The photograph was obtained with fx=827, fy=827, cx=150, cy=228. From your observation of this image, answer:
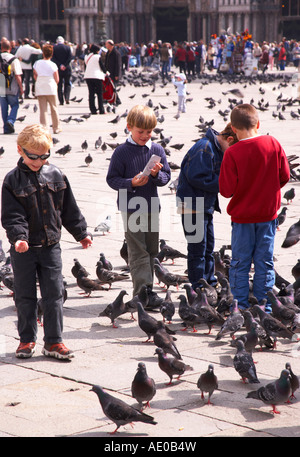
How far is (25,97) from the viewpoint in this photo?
25.8m

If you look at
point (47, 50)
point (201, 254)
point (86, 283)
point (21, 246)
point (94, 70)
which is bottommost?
point (86, 283)

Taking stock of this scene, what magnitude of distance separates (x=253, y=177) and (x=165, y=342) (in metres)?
1.33

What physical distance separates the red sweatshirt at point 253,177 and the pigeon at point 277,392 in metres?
1.60

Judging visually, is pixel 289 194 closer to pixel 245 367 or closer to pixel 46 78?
pixel 245 367

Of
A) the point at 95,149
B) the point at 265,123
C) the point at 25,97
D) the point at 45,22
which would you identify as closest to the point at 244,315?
the point at 95,149

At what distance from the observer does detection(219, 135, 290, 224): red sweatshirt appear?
5.52m

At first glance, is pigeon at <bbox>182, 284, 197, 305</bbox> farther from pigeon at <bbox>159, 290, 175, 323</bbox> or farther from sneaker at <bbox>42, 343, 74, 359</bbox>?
sneaker at <bbox>42, 343, 74, 359</bbox>

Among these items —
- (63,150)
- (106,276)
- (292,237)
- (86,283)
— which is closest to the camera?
(86,283)

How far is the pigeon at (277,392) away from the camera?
4.23 m

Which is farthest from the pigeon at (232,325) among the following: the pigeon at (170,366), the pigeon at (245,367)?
the pigeon at (170,366)

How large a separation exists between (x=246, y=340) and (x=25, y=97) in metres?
21.7

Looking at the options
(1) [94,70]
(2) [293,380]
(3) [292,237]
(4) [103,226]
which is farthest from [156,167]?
(1) [94,70]

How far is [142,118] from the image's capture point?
A: 18.7ft

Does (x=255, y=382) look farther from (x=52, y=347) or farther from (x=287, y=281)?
(x=287, y=281)
